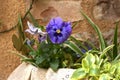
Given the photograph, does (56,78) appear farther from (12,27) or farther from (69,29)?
(12,27)

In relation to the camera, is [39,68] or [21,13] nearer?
[39,68]

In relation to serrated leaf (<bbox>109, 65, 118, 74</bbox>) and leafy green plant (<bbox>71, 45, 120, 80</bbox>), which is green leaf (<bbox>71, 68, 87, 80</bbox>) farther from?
serrated leaf (<bbox>109, 65, 118, 74</bbox>)

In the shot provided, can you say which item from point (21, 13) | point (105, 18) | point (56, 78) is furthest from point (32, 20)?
point (56, 78)

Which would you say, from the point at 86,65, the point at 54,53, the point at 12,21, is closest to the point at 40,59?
the point at 54,53

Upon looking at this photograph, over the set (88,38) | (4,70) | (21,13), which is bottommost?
(4,70)

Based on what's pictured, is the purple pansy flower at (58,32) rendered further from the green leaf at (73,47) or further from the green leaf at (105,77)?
the green leaf at (105,77)

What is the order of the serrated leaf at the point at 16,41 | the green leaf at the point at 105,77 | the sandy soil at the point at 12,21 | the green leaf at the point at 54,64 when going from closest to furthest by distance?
the green leaf at the point at 105,77, the green leaf at the point at 54,64, the serrated leaf at the point at 16,41, the sandy soil at the point at 12,21

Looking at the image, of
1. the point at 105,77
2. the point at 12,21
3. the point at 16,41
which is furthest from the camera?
the point at 12,21

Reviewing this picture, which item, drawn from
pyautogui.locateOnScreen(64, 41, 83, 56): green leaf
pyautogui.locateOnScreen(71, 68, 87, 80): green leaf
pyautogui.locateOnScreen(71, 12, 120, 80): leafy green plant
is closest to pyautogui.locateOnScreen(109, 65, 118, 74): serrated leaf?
pyautogui.locateOnScreen(71, 12, 120, 80): leafy green plant

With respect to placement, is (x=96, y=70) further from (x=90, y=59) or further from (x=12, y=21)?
(x=12, y=21)

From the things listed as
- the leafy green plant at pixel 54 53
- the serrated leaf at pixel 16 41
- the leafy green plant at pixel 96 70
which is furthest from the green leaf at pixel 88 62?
the serrated leaf at pixel 16 41

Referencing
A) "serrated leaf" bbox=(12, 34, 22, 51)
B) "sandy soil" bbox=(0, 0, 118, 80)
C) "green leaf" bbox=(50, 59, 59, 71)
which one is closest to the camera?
"green leaf" bbox=(50, 59, 59, 71)
